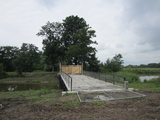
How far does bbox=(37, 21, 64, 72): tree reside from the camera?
2985 centimetres

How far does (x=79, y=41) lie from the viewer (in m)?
27.7

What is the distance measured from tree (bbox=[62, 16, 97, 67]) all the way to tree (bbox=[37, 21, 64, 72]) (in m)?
1.88

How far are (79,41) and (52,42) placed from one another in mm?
Result: 8451

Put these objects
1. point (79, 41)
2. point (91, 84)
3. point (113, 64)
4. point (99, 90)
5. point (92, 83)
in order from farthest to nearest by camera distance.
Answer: point (113, 64)
point (79, 41)
point (92, 83)
point (91, 84)
point (99, 90)

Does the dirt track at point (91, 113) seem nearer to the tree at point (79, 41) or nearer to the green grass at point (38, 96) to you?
the green grass at point (38, 96)

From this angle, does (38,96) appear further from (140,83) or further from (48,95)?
(140,83)

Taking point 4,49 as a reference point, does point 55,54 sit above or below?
below

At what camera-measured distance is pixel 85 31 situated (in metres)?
24.8

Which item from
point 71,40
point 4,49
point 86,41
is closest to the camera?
point 86,41

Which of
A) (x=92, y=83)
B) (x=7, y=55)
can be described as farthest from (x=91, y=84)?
(x=7, y=55)

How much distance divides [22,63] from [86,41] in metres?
16.8

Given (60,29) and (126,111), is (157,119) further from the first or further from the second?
(60,29)

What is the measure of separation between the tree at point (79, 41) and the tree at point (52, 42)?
188 centimetres

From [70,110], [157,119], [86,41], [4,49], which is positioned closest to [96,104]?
[70,110]
